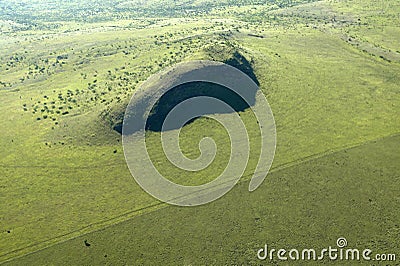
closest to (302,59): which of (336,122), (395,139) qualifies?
(336,122)
